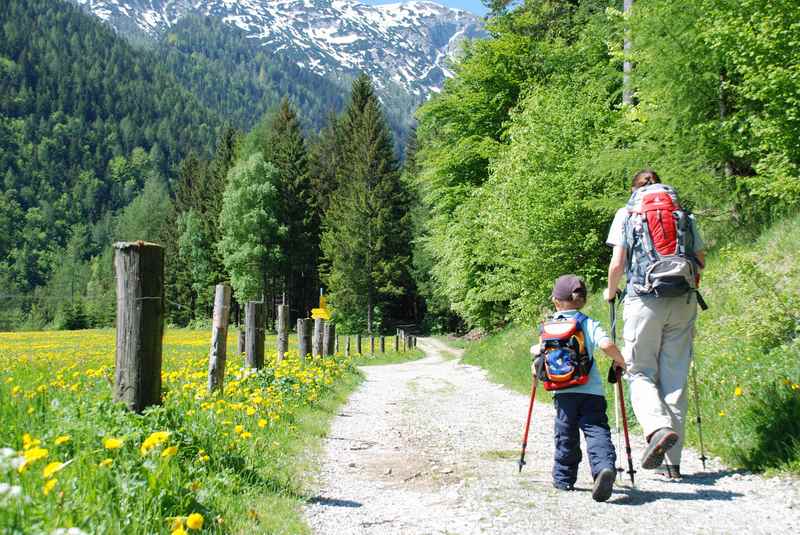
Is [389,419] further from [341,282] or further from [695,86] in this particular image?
[341,282]

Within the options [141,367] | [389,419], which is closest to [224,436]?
[141,367]

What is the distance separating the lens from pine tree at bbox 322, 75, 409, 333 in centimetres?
5328

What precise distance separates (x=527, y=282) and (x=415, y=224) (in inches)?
1715

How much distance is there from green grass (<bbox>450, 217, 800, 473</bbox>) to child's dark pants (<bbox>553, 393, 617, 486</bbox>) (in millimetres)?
1364

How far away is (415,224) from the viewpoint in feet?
203

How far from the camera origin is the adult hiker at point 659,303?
4.94 meters

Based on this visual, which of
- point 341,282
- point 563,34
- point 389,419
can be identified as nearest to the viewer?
point 389,419

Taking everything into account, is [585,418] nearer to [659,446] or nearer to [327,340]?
[659,446]

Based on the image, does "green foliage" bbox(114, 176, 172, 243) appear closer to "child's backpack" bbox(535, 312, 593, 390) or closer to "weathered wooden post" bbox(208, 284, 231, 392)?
"weathered wooden post" bbox(208, 284, 231, 392)

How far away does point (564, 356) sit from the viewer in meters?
4.76

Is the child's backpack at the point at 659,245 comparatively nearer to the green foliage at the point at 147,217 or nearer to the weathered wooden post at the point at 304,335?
the weathered wooden post at the point at 304,335

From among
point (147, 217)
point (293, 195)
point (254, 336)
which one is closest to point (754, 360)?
point (254, 336)

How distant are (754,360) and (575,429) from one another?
120 inches

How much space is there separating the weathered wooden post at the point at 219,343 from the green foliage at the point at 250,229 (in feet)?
148
